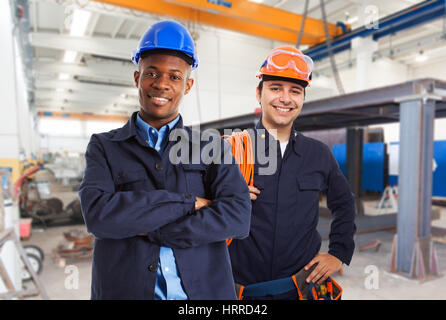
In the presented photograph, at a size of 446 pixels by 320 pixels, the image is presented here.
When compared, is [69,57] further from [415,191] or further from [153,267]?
[415,191]

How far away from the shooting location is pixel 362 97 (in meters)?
3.34

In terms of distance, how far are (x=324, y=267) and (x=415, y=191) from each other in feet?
14.4

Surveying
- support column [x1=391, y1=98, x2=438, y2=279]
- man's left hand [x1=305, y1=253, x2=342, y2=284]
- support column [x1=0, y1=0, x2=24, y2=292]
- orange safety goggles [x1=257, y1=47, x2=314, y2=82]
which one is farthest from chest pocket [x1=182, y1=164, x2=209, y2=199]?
support column [x1=391, y1=98, x2=438, y2=279]

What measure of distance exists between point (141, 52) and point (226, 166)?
16.4 inches

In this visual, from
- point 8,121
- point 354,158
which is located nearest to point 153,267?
point 8,121

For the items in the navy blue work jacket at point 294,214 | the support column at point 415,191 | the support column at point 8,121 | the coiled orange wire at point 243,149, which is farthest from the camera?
the support column at point 415,191

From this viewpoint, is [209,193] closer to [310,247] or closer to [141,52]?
[141,52]

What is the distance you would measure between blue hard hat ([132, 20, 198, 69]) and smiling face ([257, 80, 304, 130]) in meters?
0.28

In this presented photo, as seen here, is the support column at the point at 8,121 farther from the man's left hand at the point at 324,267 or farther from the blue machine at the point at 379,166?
the blue machine at the point at 379,166

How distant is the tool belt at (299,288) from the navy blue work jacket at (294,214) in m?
0.05

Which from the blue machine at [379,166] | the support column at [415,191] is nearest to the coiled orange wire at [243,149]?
the support column at [415,191]

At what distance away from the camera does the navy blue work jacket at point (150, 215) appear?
881 mm

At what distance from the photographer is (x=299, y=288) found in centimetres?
128
